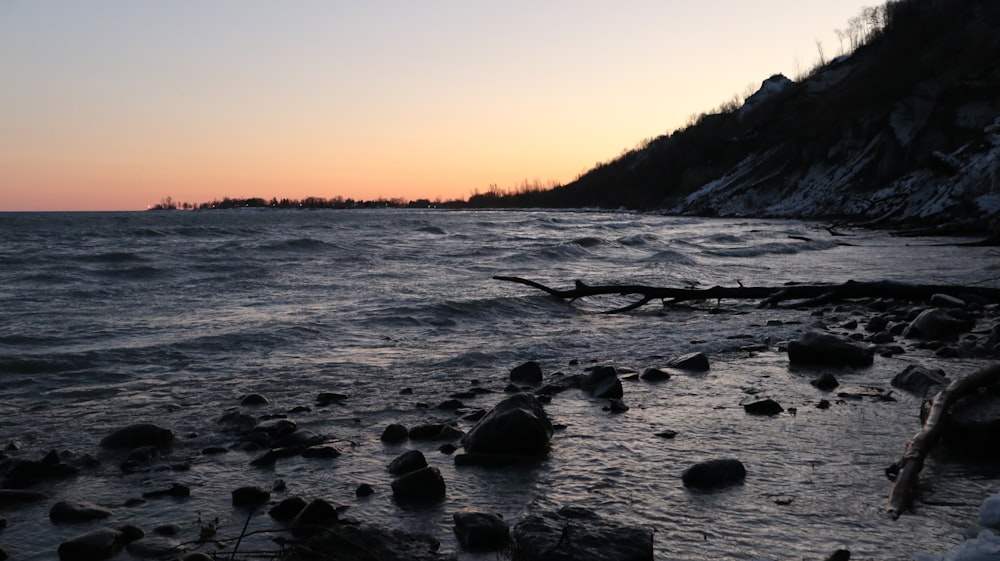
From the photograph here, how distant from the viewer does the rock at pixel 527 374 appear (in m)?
6.53

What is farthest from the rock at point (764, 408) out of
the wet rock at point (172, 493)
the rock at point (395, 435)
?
the wet rock at point (172, 493)

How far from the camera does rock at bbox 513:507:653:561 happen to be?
9.12 feet

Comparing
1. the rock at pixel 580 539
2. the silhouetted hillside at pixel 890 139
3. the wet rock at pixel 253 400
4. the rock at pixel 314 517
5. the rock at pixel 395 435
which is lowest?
the wet rock at pixel 253 400

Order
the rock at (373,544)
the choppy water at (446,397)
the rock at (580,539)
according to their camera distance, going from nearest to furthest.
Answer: the rock at (580,539) → the rock at (373,544) → the choppy water at (446,397)

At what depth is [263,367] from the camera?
289 inches

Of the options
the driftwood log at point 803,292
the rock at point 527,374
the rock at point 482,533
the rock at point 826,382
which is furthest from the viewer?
the driftwood log at point 803,292

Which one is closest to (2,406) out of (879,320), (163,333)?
(163,333)

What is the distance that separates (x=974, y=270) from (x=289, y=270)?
14.8m

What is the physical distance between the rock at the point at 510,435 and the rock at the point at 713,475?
939 mm

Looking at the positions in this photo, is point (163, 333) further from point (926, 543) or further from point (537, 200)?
point (537, 200)

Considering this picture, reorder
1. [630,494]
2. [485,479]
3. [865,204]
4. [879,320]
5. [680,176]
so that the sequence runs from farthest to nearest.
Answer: [680,176] < [865,204] < [879,320] < [485,479] < [630,494]

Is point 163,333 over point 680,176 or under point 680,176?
under

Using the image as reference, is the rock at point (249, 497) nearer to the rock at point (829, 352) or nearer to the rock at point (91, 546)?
the rock at point (91, 546)

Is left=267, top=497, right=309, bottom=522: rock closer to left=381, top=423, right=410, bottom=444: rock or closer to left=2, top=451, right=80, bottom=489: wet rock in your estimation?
left=381, top=423, right=410, bottom=444: rock
